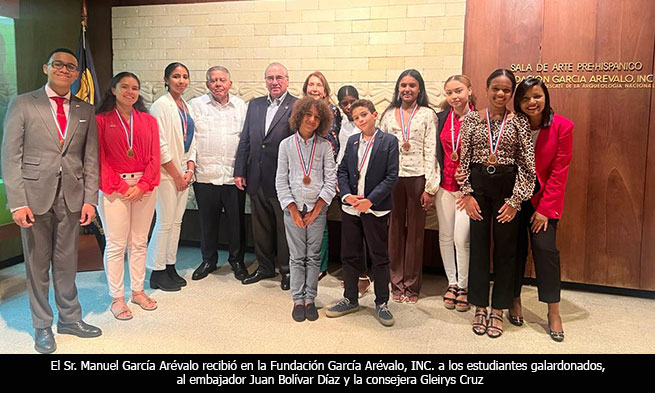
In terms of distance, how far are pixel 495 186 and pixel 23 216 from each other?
9.63 ft

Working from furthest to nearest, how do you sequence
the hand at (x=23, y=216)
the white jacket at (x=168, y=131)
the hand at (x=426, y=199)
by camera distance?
the white jacket at (x=168, y=131)
the hand at (x=426, y=199)
the hand at (x=23, y=216)

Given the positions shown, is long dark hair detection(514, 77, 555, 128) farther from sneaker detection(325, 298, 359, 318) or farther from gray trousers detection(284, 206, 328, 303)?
sneaker detection(325, 298, 359, 318)

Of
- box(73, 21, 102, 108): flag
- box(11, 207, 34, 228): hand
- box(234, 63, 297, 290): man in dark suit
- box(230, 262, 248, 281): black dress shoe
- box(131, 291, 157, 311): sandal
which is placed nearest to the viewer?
box(11, 207, 34, 228): hand

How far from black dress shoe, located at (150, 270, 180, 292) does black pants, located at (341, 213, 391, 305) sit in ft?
5.06

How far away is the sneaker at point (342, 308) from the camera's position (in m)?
3.93

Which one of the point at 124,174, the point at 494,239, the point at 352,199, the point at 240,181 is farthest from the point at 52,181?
the point at 494,239

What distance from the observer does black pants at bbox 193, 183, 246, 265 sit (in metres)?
4.84

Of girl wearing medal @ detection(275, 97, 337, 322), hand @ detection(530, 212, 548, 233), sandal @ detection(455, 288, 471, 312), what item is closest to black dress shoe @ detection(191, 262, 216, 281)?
girl wearing medal @ detection(275, 97, 337, 322)

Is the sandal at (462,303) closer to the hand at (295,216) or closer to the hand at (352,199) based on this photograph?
the hand at (352,199)

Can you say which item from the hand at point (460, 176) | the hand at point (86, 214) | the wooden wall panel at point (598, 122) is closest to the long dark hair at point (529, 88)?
the hand at point (460, 176)

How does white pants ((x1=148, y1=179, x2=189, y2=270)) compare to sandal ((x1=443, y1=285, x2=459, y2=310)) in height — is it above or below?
above

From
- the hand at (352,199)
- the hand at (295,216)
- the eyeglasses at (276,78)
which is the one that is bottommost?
the hand at (295,216)

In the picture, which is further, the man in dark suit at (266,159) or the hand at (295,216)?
the man in dark suit at (266,159)

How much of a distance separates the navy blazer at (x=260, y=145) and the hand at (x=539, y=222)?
2.05 metres
